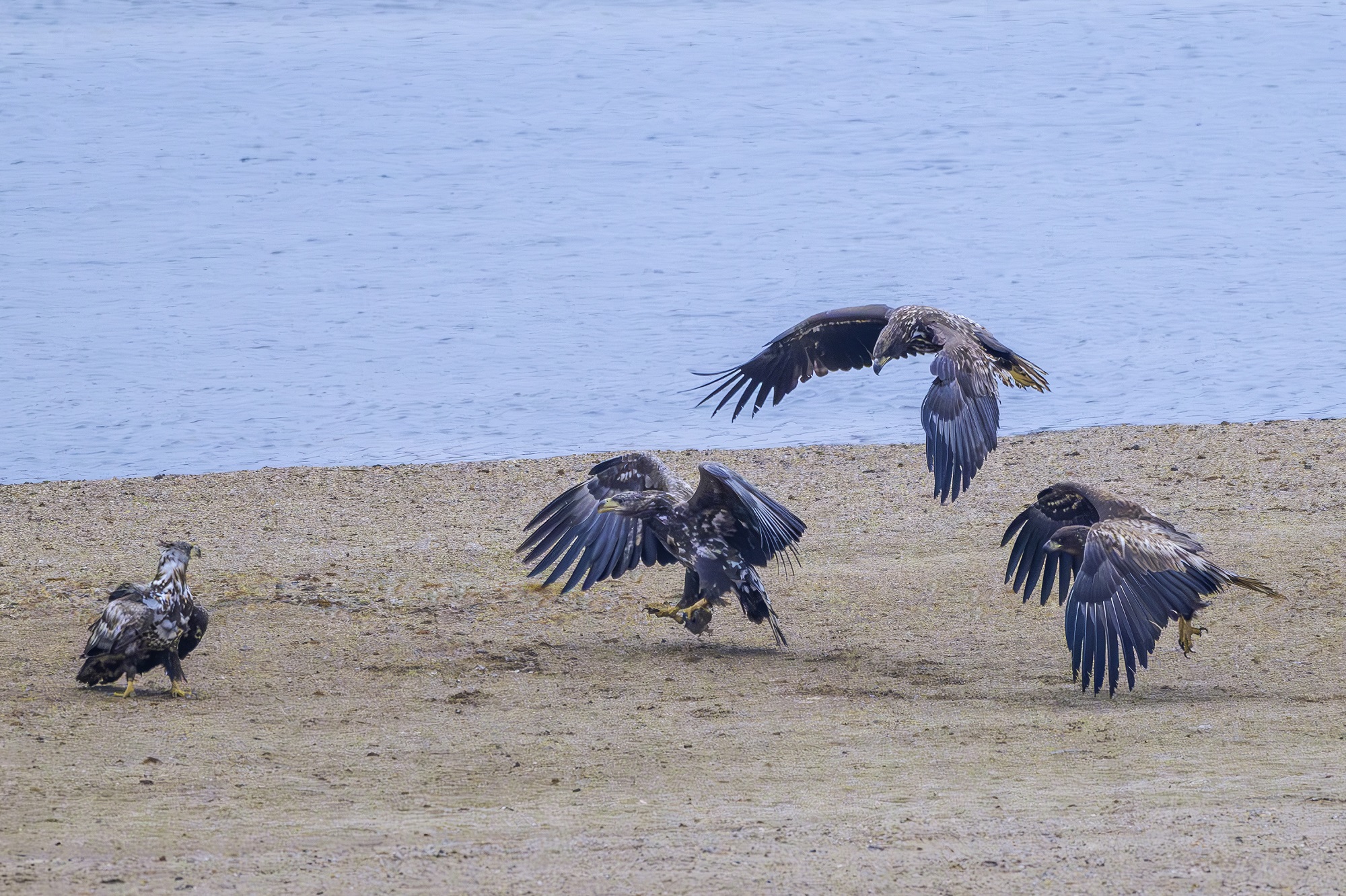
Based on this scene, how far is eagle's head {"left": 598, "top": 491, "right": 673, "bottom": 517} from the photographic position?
7.63 meters

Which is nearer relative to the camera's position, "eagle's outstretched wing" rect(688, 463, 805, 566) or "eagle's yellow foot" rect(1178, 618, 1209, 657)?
"eagle's yellow foot" rect(1178, 618, 1209, 657)

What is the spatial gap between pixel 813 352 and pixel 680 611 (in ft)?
7.22

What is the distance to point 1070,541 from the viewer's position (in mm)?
7168

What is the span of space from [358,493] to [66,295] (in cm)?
812

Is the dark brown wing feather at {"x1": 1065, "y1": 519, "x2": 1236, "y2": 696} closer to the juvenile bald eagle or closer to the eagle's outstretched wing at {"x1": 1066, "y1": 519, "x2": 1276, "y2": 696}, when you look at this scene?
the eagle's outstretched wing at {"x1": 1066, "y1": 519, "x2": 1276, "y2": 696}

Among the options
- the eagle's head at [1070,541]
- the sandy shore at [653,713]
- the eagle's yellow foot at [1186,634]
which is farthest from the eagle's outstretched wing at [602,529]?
the eagle's yellow foot at [1186,634]

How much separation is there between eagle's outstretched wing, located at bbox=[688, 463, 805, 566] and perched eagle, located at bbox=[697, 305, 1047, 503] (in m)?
0.41

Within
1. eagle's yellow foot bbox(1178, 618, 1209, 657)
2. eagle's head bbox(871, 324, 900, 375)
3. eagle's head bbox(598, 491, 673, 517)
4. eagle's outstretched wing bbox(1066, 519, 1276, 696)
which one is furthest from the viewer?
eagle's head bbox(871, 324, 900, 375)

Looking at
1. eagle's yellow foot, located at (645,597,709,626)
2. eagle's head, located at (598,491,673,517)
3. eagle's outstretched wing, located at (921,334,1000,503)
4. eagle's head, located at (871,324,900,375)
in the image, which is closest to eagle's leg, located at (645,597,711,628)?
eagle's yellow foot, located at (645,597,709,626)

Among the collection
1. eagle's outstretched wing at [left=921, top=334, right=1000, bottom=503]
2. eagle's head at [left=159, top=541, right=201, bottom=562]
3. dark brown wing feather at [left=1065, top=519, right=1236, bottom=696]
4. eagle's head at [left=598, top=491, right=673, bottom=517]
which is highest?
eagle's outstretched wing at [left=921, top=334, right=1000, bottom=503]

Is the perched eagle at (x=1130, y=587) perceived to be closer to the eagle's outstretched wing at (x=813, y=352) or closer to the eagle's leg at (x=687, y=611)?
the eagle's leg at (x=687, y=611)

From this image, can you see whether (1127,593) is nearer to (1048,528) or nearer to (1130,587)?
(1130,587)

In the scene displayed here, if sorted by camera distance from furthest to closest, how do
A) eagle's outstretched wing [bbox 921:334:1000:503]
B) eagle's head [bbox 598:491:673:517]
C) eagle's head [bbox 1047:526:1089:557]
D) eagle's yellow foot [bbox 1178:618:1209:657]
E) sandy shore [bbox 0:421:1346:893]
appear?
eagle's head [bbox 598:491:673:517] < eagle's outstretched wing [bbox 921:334:1000:503] < eagle's head [bbox 1047:526:1089:557] < eagle's yellow foot [bbox 1178:618:1209:657] < sandy shore [bbox 0:421:1346:893]

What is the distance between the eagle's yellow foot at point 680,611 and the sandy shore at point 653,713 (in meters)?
0.20
